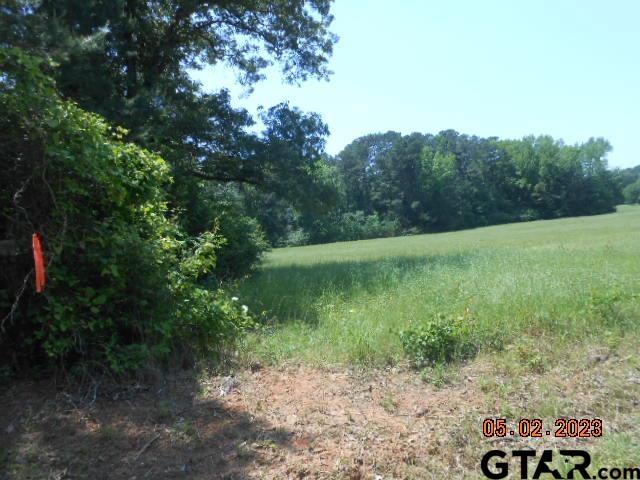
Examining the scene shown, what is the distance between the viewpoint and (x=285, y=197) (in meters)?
17.5

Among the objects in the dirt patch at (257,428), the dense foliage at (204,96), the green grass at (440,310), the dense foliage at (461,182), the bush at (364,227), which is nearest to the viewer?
the dirt patch at (257,428)

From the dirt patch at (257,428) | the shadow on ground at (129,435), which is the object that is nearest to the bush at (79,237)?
the shadow on ground at (129,435)

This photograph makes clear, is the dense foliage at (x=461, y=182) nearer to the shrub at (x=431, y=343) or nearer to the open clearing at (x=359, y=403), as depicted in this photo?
the open clearing at (x=359, y=403)

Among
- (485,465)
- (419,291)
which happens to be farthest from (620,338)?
(419,291)

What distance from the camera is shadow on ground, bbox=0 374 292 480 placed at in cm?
386

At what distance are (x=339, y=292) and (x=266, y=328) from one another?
281 cm

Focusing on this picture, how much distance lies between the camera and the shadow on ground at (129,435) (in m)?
3.86

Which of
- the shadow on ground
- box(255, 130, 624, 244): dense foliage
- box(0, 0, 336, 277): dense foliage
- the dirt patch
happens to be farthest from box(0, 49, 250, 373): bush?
box(255, 130, 624, 244): dense foliage

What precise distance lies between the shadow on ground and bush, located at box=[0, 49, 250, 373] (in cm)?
44

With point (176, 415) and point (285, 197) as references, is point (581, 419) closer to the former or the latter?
point (176, 415)

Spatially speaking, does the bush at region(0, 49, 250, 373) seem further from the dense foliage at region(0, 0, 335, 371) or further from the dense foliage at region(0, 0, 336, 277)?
the dense foliage at region(0, 0, 336, 277)

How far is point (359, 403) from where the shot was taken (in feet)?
16.1

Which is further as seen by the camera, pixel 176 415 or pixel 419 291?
pixel 419 291

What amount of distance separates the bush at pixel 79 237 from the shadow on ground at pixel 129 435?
0.44 m
